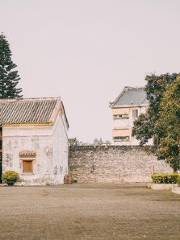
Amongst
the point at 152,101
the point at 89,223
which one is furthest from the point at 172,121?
the point at 89,223

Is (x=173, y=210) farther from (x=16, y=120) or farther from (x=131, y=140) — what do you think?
(x=131, y=140)

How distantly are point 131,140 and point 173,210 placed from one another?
52.1m

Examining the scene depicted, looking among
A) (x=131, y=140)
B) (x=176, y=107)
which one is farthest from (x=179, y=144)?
(x=131, y=140)

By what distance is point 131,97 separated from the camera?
69875 mm

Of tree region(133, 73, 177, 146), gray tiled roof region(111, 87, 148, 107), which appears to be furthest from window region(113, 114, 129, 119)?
tree region(133, 73, 177, 146)

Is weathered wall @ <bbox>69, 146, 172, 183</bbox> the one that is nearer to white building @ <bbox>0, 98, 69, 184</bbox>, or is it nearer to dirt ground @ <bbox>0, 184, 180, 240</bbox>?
white building @ <bbox>0, 98, 69, 184</bbox>

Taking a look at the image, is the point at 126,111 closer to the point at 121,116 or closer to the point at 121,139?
the point at 121,116

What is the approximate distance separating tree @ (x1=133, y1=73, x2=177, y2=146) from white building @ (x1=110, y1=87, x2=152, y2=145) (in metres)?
20.3

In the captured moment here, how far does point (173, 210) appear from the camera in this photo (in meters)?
17.6

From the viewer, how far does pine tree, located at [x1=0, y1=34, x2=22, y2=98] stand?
2532 inches

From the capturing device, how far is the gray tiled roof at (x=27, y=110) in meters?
45.2

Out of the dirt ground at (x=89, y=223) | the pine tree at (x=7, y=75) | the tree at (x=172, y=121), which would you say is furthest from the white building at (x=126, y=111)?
the dirt ground at (x=89, y=223)

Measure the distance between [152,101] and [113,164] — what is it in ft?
21.6

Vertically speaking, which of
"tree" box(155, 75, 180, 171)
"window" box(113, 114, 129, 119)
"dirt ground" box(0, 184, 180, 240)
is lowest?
"dirt ground" box(0, 184, 180, 240)
